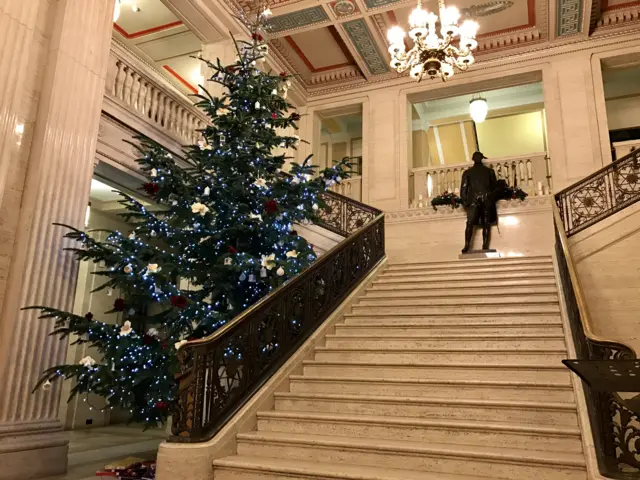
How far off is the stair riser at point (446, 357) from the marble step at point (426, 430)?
3.04 ft

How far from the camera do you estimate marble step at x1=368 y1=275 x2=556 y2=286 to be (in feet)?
22.6

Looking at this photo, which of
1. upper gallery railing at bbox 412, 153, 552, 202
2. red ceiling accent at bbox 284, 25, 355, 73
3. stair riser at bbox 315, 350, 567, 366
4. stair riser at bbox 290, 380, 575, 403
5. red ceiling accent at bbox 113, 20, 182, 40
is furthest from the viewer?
red ceiling accent at bbox 284, 25, 355, 73

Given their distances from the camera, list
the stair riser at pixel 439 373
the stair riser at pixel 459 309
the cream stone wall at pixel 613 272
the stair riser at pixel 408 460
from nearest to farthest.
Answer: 1. the stair riser at pixel 408 460
2. the stair riser at pixel 439 373
3. the stair riser at pixel 459 309
4. the cream stone wall at pixel 613 272

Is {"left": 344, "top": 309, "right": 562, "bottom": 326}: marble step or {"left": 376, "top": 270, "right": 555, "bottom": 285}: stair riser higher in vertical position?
{"left": 376, "top": 270, "right": 555, "bottom": 285}: stair riser

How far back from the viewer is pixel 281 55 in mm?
12328

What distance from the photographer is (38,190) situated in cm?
527

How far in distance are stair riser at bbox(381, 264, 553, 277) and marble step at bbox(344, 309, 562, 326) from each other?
162 centimetres

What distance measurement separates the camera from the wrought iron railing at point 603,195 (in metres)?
7.55

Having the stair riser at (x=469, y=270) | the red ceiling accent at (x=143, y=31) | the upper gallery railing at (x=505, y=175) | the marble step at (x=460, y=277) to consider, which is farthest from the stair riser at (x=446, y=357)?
the red ceiling accent at (x=143, y=31)

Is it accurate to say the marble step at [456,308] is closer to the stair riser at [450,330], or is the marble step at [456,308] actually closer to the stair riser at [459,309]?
the stair riser at [459,309]

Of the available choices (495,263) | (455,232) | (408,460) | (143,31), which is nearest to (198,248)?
(408,460)

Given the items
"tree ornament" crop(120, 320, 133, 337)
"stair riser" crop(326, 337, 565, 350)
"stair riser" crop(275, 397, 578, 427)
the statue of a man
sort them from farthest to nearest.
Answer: the statue of a man → "stair riser" crop(326, 337, 565, 350) → "tree ornament" crop(120, 320, 133, 337) → "stair riser" crop(275, 397, 578, 427)

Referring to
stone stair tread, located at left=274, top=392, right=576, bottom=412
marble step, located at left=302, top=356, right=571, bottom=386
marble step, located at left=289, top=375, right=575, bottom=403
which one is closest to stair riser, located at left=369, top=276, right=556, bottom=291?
marble step, located at left=302, top=356, right=571, bottom=386

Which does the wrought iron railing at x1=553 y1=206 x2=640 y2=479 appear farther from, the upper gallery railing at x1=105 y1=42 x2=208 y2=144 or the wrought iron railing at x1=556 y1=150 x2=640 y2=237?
the upper gallery railing at x1=105 y1=42 x2=208 y2=144
